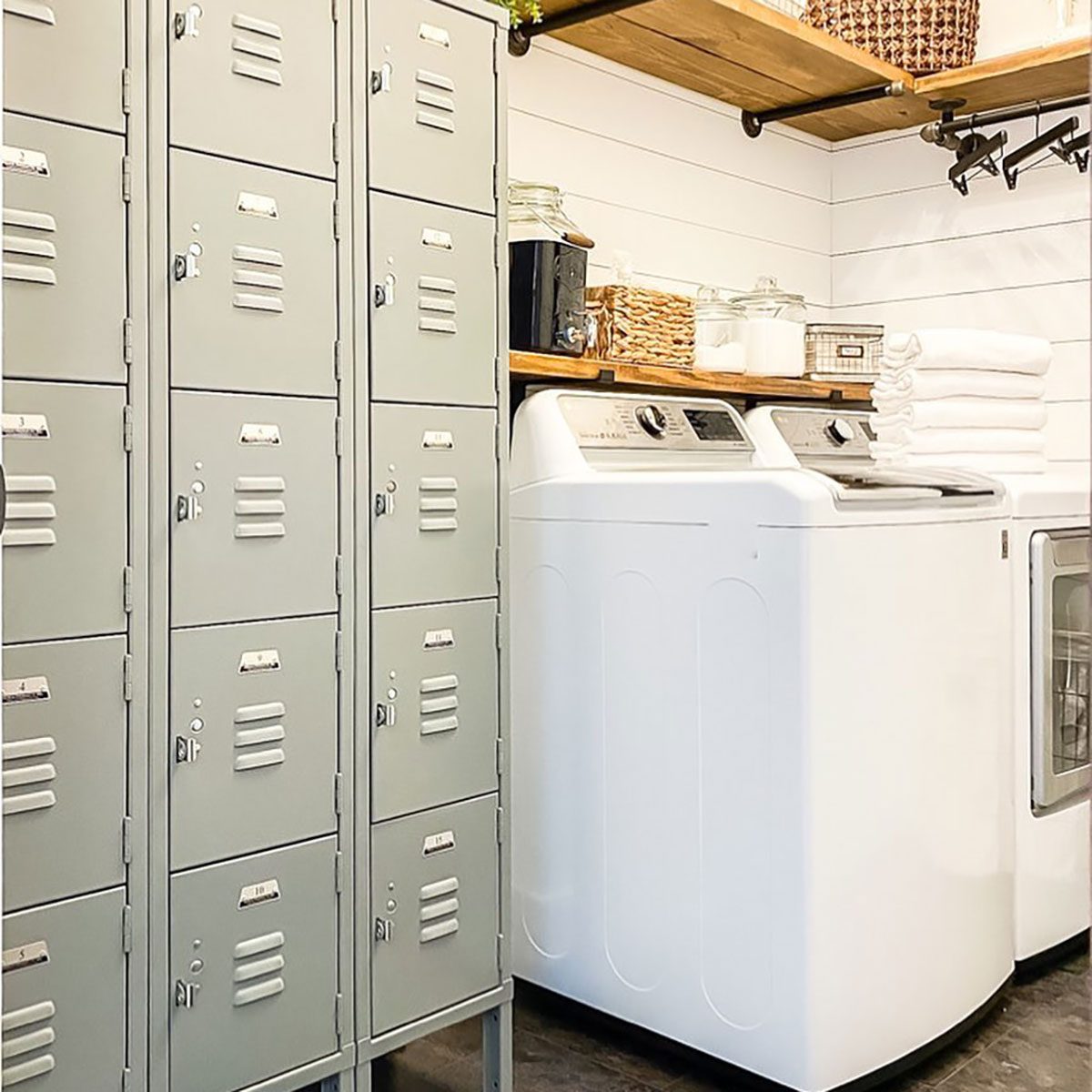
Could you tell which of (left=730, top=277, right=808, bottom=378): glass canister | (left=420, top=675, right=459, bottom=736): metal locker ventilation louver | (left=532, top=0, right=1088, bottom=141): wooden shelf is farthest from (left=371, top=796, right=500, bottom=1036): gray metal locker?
(left=532, top=0, right=1088, bottom=141): wooden shelf

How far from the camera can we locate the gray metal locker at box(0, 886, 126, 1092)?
1492mm

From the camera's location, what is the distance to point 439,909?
6.55 ft

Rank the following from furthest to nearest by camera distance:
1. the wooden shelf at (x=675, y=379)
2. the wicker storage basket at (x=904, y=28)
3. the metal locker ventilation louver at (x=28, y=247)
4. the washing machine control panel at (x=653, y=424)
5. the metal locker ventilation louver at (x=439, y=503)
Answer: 1. the wicker storage basket at (x=904, y=28)
2. the washing machine control panel at (x=653, y=424)
3. the wooden shelf at (x=675, y=379)
4. the metal locker ventilation louver at (x=439, y=503)
5. the metal locker ventilation louver at (x=28, y=247)

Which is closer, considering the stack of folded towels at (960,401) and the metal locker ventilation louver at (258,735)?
the metal locker ventilation louver at (258,735)

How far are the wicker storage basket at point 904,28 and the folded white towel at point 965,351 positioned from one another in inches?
31.8

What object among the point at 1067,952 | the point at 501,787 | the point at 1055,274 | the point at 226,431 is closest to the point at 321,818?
the point at 501,787

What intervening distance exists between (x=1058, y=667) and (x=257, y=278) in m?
1.75

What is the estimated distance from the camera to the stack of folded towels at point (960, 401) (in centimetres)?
→ 262

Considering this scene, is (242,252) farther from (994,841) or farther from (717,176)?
(717,176)

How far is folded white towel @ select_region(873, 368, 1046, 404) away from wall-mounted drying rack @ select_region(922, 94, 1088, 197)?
0.67 m

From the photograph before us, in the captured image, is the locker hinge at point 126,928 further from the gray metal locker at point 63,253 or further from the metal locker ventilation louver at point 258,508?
the gray metal locker at point 63,253

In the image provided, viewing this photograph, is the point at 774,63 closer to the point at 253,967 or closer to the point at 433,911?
the point at 433,911

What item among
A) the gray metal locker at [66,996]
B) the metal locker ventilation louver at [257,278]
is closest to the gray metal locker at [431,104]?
the metal locker ventilation louver at [257,278]

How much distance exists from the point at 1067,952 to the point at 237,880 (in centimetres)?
182
